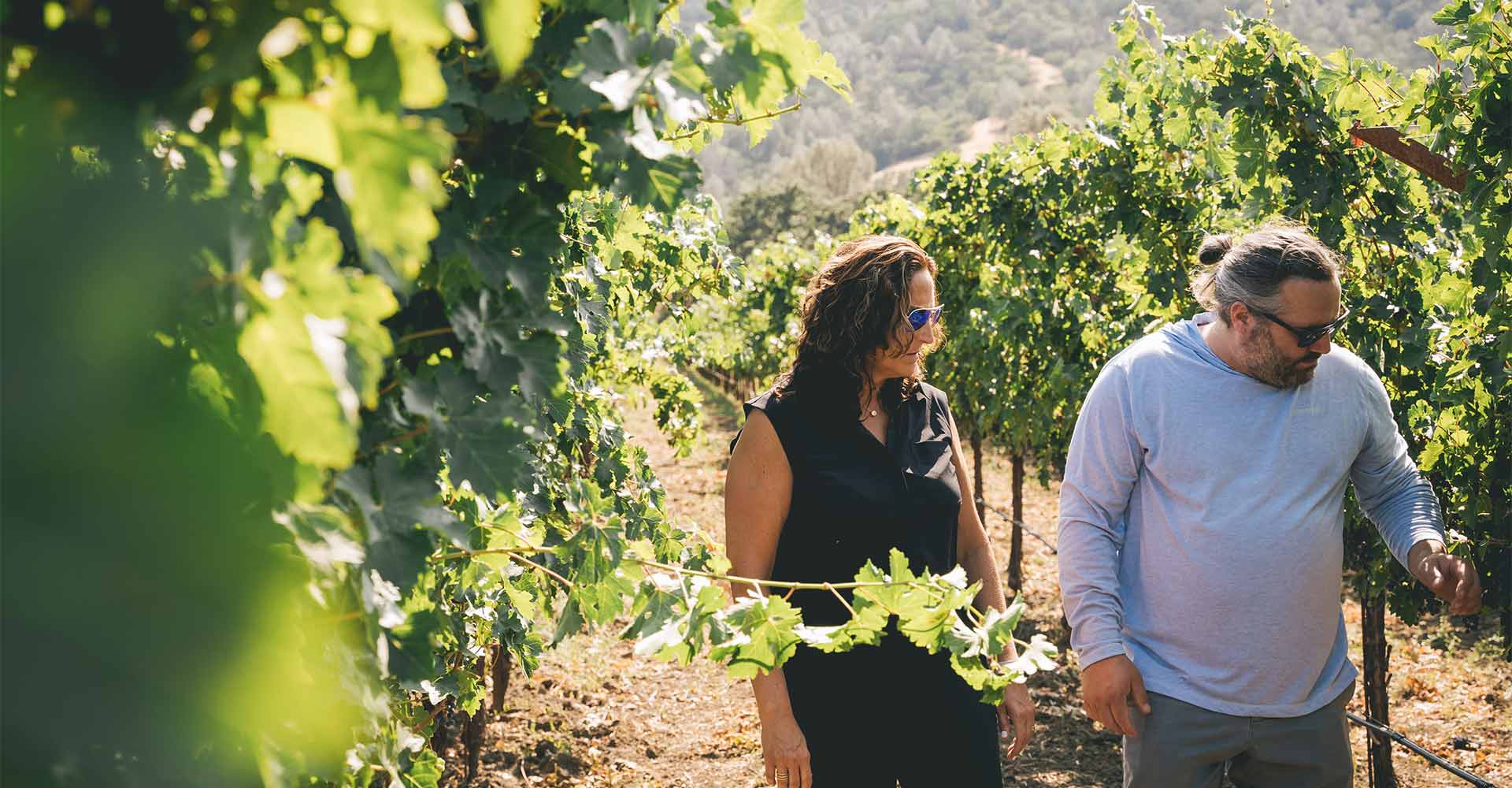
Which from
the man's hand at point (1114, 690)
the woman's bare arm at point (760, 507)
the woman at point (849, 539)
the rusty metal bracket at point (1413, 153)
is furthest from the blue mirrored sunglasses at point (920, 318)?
the rusty metal bracket at point (1413, 153)

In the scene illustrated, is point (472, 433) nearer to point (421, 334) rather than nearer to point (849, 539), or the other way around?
point (421, 334)

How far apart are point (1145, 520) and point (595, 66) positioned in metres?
1.98

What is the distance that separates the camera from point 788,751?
7.57 ft

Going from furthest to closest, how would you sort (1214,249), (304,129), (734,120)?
(1214,249), (734,120), (304,129)

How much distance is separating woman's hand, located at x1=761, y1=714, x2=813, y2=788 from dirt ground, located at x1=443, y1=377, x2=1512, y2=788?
1.96 m

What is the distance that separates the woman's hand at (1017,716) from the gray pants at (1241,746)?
253mm

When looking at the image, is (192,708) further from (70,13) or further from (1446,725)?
(1446,725)

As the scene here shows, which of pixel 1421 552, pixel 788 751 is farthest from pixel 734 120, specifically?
pixel 1421 552

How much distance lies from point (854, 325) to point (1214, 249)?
1.18 metres

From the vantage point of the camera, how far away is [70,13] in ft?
2.44

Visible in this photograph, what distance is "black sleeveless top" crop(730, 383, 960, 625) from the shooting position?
7.85ft

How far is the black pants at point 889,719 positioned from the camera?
7.88ft

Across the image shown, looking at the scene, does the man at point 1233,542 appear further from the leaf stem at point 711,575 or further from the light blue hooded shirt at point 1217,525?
the leaf stem at point 711,575

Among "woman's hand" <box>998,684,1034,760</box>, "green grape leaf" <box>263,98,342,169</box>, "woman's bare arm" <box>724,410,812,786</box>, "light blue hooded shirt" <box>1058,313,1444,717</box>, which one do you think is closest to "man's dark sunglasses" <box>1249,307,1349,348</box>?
"light blue hooded shirt" <box>1058,313,1444,717</box>
